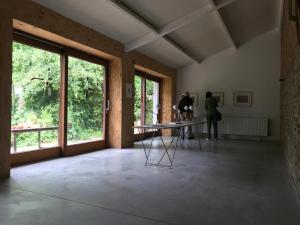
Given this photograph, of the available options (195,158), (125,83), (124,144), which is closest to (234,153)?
(195,158)

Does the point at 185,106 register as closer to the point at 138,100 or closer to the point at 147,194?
the point at 138,100

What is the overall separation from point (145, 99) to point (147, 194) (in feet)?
18.6

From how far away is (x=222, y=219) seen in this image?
90.6 inches

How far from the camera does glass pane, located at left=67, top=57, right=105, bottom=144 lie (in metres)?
5.40

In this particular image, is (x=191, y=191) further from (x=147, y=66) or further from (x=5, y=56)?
(x=147, y=66)

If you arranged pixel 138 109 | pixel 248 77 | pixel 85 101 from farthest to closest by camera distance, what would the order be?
pixel 248 77
pixel 138 109
pixel 85 101

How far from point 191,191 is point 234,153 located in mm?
3085

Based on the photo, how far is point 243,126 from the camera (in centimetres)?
856

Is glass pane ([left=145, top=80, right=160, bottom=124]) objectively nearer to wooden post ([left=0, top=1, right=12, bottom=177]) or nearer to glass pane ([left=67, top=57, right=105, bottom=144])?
glass pane ([left=67, top=57, right=105, bottom=144])

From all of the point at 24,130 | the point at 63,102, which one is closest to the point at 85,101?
the point at 63,102

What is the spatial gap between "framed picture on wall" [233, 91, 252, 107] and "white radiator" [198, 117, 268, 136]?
482 mm

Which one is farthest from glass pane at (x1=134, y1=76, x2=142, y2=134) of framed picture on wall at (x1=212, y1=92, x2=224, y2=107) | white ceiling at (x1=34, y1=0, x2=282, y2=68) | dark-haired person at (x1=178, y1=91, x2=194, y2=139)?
framed picture on wall at (x1=212, y1=92, x2=224, y2=107)

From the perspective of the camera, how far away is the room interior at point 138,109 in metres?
2.68

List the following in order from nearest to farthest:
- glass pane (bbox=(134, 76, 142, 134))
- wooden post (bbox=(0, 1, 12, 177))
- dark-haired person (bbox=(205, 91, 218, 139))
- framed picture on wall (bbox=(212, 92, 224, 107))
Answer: wooden post (bbox=(0, 1, 12, 177)) < glass pane (bbox=(134, 76, 142, 134)) < dark-haired person (bbox=(205, 91, 218, 139)) < framed picture on wall (bbox=(212, 92, 224, 107))
